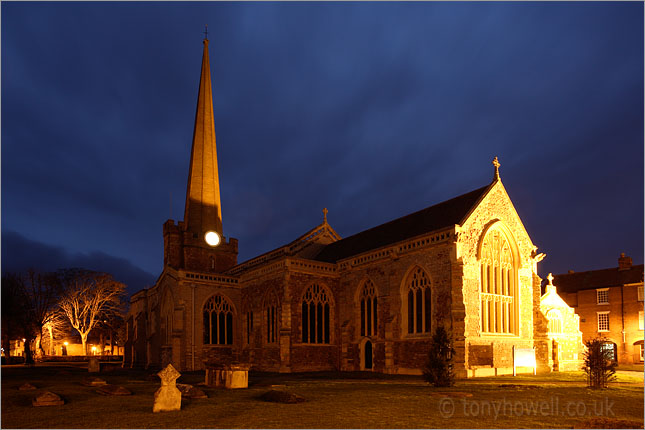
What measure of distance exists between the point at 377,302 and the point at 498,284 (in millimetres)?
7236

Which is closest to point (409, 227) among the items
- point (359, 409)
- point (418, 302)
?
point (418, 302)

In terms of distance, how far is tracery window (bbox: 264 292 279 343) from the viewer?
33969 mm

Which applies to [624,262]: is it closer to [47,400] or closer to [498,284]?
[498,284]

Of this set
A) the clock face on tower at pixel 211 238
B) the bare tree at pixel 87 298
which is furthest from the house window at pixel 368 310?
the bare tree at pixel 87 298

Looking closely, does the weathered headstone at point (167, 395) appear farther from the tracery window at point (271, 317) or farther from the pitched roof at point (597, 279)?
the pitched roof at point (597, 279)

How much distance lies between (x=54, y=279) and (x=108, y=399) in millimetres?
39257

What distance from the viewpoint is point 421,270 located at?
89.5 feet

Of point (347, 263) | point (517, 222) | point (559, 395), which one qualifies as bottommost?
point (559, 395)

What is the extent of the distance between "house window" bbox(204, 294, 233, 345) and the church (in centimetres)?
8

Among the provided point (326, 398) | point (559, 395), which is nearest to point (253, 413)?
point (326, 398)

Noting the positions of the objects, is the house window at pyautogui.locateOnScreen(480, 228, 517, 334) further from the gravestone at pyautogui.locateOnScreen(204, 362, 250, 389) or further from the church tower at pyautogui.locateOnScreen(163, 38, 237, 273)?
the church tower at pyautogui.locateOnScreen(163, 38, 237, 273)

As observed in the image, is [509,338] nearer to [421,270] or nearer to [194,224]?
[421,270]

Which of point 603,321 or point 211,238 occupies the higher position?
point 211,238

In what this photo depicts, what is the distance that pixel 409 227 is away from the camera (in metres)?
32.2
